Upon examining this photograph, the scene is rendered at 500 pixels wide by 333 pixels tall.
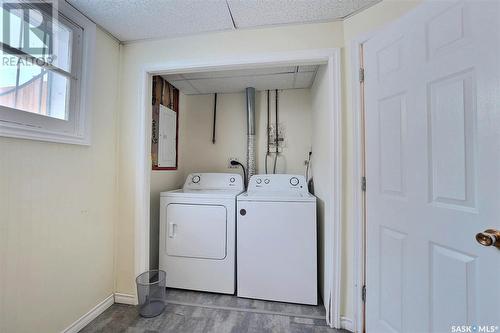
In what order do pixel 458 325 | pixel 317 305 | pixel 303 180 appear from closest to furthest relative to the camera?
pixel 458 325
pixel 317 305
pixel 303 180

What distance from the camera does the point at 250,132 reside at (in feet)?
8.66

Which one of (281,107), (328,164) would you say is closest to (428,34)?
(328,164)

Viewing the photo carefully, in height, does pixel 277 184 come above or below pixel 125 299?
above

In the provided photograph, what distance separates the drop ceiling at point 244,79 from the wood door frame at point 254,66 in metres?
0.51

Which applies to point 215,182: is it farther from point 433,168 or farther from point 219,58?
point 433,168

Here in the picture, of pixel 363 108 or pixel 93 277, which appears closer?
pixel 363 108

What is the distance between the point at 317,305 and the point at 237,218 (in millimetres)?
1017

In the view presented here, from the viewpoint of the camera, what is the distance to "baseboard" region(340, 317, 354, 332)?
150 centimetres

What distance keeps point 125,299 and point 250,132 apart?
2.09 metres

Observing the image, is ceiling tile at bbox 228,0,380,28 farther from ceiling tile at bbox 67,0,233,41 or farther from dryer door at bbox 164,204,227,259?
dryer door at bbox 164,204,227,259

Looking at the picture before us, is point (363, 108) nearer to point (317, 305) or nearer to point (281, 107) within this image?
point (281, 107)

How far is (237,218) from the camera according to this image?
1.94 m

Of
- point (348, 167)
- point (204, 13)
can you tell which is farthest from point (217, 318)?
point (204, 13)

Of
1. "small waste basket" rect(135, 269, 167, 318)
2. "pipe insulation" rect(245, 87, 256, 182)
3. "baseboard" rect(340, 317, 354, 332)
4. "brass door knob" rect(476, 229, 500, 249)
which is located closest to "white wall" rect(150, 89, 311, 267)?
"pipe insulation" rect(245, 87, 256, 182)
